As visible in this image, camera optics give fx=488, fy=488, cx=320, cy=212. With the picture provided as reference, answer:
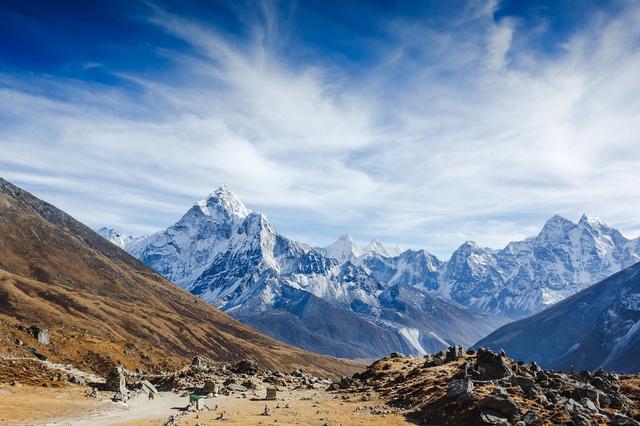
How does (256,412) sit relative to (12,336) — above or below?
below

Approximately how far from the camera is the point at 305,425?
145 ft

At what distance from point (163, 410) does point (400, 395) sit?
89.7 ft

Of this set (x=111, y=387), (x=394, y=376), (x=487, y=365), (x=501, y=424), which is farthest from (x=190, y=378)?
(x=501, y=424)

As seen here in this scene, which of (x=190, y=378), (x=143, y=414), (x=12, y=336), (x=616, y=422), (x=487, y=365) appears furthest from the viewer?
(x=12, y=336)

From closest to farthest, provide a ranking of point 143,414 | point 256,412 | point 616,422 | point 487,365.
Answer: point 616,422
point 143,414
point 256,412
point 487,365

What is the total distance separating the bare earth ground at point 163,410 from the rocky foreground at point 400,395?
0.66 feet

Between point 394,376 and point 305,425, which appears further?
point 394,376

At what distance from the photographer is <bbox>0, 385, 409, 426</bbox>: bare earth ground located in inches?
1761

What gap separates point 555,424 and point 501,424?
4.58m

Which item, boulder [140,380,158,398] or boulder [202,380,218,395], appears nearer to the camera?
boulder [140,380,158,398]

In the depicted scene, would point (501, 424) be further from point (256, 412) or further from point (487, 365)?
point (256, 412)

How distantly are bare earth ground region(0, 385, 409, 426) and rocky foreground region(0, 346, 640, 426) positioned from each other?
202 millimetres

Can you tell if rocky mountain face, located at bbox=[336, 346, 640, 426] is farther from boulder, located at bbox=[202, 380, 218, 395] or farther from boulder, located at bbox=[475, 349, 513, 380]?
boulder, located at bbox=[202, 380, 218, 395]

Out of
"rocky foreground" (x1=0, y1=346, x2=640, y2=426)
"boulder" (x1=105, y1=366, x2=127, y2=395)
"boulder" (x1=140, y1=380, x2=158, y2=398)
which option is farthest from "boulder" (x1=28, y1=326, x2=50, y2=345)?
"boulder" (x1=140, y1=380, x2=158, y2=398)
